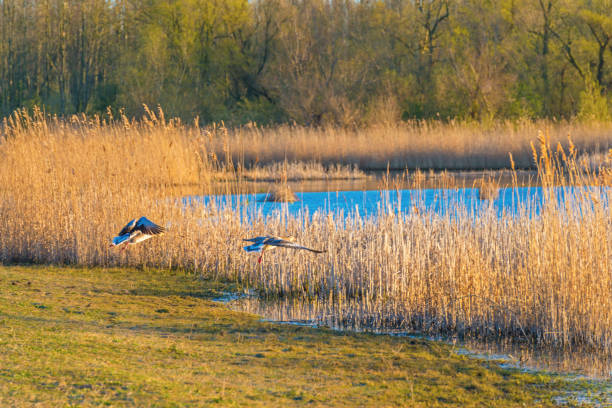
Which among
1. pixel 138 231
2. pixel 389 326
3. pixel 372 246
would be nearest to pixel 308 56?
pixel 372 246

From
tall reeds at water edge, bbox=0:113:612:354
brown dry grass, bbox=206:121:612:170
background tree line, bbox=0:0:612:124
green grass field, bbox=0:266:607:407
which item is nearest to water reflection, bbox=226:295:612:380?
tall reeds at water edge, bbox=0:113:612:354

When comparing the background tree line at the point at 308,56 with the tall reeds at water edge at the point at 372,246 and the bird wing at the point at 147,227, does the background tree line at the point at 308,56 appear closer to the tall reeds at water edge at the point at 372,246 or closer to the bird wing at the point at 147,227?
the tall reeds at water edge at the point at 372,246

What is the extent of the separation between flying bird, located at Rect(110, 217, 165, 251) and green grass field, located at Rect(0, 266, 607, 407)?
23.9 inches

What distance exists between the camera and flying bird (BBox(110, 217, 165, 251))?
20.4 feet

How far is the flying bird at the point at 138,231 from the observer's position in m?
6.23

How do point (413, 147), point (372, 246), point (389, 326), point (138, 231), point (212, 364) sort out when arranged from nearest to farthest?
point (212, 364) < point (389, 326) < point (138, 231) < point (372, 246) < point (413, 147)

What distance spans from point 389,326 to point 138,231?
2.26 m

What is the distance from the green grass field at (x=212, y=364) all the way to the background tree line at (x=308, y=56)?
2404 cm

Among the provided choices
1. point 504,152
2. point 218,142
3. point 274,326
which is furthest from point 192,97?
point 274,326

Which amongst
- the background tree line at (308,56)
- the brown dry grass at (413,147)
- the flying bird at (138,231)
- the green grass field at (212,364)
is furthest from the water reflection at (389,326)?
the background tree line at (308,56)

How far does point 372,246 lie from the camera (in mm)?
7043

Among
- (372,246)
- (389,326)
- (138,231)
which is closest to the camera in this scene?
(389,326)

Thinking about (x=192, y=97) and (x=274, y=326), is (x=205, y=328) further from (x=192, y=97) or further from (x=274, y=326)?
(x=192, y=97)

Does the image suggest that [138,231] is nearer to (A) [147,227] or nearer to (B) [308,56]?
(A) [147,227]
